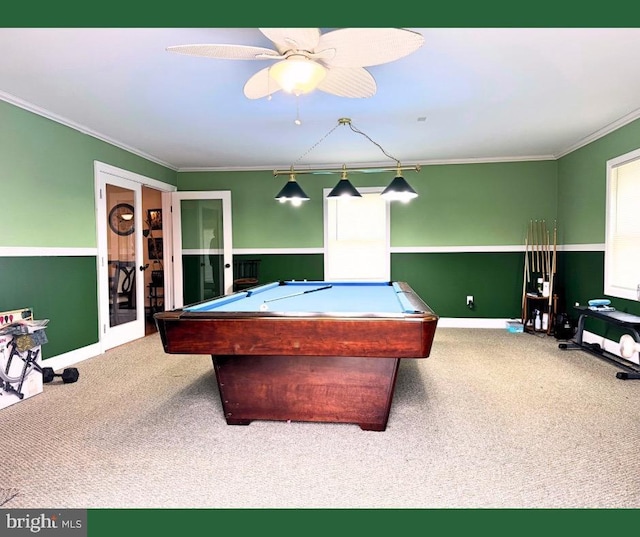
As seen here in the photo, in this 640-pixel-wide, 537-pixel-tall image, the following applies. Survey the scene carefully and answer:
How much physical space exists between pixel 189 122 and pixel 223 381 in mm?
2689

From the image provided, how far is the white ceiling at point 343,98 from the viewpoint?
7.64 feet

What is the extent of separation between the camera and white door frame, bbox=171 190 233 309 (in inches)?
226

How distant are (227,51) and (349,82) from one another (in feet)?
2.45

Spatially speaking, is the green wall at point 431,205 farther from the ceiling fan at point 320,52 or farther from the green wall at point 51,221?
the ceiling fan at point 320,52

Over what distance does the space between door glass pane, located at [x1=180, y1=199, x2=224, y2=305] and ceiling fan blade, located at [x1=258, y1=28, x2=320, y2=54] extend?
415cm

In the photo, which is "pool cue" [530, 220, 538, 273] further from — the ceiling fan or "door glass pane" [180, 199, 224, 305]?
"door glass pane" [180, 199, 224, 305]

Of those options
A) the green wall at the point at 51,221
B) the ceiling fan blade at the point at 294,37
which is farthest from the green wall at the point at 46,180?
the ceiling fan blade at the point at 294,37

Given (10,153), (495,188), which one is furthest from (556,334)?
(10,153)

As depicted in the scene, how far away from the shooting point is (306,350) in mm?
2088

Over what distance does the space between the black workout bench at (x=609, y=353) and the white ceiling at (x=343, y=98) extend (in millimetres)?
1931

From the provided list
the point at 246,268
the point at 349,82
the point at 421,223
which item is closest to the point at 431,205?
the point at 421,223

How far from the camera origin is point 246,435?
2322mm

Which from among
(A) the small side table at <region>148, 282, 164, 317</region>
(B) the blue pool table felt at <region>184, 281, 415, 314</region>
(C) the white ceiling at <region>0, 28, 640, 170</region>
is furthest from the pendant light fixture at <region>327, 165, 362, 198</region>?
(A) the small side table at <region>148, 282, 164, 317</region>
